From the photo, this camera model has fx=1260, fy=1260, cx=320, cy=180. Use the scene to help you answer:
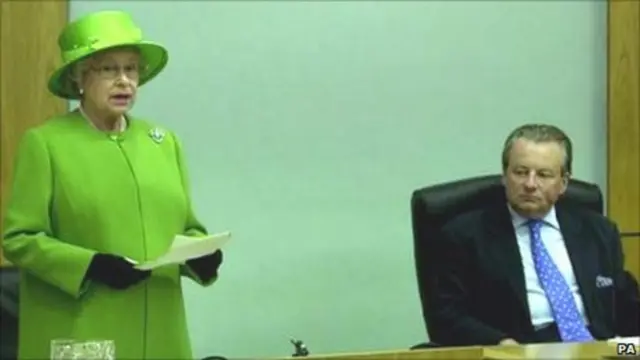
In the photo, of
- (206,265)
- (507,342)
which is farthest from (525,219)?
(206,265)

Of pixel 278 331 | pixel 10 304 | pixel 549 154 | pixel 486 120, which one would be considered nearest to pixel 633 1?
pixel 486 120

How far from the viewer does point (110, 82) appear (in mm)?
2957

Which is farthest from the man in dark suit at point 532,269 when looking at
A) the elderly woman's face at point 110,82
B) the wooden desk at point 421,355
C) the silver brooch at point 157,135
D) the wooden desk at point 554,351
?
the elderly woman's face at point 110,82

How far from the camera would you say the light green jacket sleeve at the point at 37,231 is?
283cm

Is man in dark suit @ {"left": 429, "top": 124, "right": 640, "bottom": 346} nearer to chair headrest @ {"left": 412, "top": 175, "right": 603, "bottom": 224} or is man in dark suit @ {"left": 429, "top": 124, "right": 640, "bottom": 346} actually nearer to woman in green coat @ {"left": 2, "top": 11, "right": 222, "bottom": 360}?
chair headrest @ {"left": 412, "top": 175, "right": 603, "bottom": 224}

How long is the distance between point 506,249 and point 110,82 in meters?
1.26

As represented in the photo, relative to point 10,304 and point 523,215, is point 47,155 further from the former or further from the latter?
point 523,215

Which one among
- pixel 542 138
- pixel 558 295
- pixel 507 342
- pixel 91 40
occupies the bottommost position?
pixel 507 342

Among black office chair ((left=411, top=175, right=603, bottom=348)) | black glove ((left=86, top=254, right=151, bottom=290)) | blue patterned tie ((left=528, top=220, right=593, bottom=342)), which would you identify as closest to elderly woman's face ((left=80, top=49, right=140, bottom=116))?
black glove ((left=86, top=254, right=151, bottom=290))

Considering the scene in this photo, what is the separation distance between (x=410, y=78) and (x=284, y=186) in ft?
1.99

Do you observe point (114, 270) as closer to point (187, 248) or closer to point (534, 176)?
point (187, 248)

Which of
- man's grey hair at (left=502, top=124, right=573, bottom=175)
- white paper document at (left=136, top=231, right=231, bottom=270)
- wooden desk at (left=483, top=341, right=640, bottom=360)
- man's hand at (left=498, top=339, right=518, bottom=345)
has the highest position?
man's grey hair at (left=502, top=124, right=573, bottom=175)

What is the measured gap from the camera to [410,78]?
4520mm

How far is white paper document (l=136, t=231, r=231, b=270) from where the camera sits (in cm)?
274
